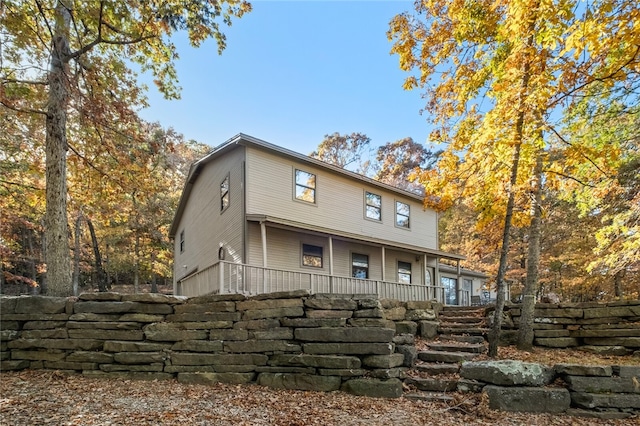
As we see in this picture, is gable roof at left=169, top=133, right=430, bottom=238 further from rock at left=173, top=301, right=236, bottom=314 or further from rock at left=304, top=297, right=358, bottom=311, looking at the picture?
rock at left=304, top=297, right=358, bottom=311

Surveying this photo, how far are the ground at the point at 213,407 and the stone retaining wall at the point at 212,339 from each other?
0.28 meters

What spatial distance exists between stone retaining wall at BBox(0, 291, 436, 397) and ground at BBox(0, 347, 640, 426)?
0.91 feet

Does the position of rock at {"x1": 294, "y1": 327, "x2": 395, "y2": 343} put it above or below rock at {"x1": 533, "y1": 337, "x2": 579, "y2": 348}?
above

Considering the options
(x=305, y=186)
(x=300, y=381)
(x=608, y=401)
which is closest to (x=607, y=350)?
(x=608, y=401)

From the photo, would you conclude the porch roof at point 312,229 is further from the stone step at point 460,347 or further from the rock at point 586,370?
the rock at point 586,370

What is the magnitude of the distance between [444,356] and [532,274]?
256 centimetres

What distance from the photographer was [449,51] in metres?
7.67

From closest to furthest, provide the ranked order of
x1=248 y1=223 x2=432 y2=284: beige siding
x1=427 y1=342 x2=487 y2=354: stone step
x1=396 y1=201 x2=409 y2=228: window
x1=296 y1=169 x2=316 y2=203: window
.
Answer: x1=427 y1=342 x2=487 y2=354: stone step < x1=248 y1=223 x2=432 y2=284: beige siding < x1=296 y1=169 x2=316 y2=203: window < x1=396 y1=201 x2=409 y2=228: window

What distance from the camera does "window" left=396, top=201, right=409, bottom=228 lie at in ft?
48.7

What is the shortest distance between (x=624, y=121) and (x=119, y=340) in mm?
11437

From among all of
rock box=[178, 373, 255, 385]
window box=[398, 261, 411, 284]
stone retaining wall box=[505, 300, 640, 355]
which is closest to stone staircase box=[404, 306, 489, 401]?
stone retaining wall box=[505, 300, 640, 355]

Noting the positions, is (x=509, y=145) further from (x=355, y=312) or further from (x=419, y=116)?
(x=355, y=312)

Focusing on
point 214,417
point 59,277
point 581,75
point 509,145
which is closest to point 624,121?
point 581,75

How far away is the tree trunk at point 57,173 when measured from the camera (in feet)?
22.8
